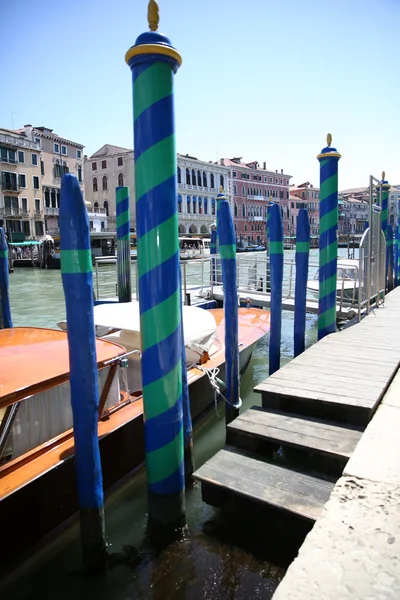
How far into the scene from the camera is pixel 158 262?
237 cm

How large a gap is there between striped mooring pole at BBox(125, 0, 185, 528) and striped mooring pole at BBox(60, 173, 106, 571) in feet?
0.96

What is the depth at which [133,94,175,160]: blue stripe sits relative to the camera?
7.43 feet

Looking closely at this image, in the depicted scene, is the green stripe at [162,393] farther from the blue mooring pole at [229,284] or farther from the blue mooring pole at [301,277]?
the blue mooring pole at [301,277]

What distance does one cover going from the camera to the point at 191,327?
4.27m

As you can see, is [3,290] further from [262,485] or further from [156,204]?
[262,485]

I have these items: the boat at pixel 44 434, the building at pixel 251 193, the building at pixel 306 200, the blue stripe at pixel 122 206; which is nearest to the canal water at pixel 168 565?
the boat at pixel 44 434

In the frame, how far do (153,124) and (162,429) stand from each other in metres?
1.65

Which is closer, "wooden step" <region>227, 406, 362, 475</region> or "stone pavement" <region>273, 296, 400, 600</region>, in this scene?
"stone pavement" <region>273, 296, 400, 600</region>

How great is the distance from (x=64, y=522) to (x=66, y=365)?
102cm

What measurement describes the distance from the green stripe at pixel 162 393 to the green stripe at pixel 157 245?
60cm

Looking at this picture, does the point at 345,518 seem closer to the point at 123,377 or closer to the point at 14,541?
the point at 14,541

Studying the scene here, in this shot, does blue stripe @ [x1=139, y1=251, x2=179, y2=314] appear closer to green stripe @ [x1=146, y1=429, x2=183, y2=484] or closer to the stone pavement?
green stripe @ [x1=146, y1=429, x2=183, y2=484]

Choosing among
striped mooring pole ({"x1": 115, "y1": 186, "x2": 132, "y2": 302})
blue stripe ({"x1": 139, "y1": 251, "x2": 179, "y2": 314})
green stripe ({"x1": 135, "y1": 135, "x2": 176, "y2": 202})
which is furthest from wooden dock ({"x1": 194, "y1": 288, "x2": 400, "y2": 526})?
striped mooring pole ({"x1": 115, "y1": 186, "x2": 132, "y2": 302})

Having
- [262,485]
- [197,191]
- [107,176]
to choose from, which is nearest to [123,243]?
[262,485]
